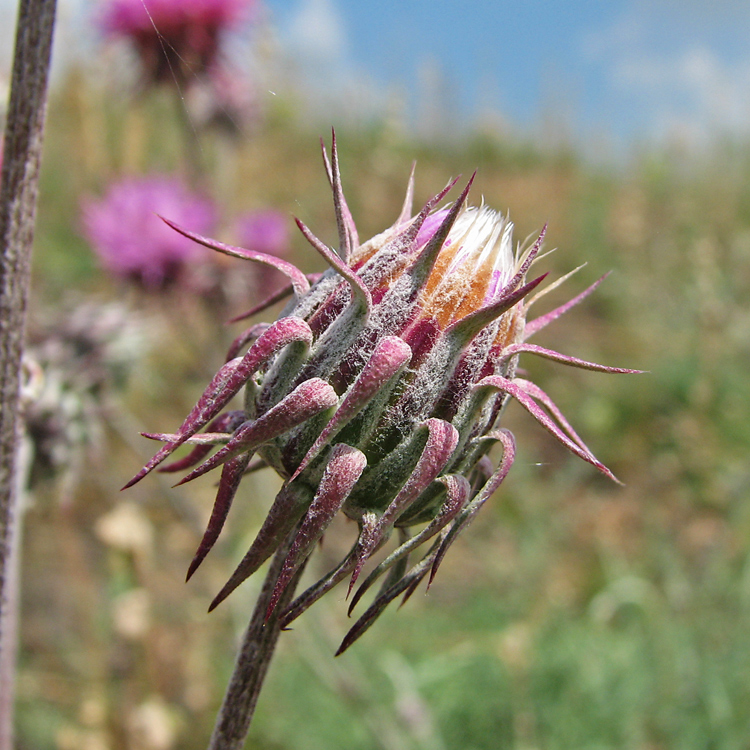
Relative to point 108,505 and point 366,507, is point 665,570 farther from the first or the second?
point 366,507

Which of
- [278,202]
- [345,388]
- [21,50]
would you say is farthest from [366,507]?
[278,202]

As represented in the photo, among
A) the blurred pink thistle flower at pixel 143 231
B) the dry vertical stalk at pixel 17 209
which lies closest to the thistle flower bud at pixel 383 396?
the dry vertical stalk at pixel 17 209

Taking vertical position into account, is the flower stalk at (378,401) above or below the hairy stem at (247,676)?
above

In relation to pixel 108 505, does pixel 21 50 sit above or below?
above

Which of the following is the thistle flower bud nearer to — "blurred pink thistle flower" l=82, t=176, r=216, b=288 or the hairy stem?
the hairy stem

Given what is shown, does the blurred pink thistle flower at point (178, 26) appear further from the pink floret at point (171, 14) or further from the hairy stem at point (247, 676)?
the hairy stem at point (247, 676)

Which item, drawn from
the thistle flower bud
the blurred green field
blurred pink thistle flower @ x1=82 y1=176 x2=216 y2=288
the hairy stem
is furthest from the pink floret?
the hairy stem

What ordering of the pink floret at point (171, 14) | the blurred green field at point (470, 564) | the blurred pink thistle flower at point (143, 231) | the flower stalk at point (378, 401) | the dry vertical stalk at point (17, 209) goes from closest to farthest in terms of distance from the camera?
1. the flower stalk at point (378, 401)
2. the dry vertical stalk at point (17, 209)
3. the blurred green field at point (470, 564)
4. the blurred pink thistle flower at point (143, 231)
5. the pink floret at point (171, 14)
